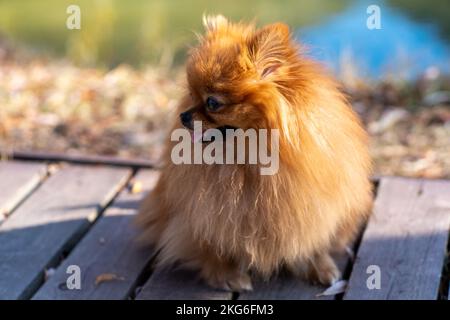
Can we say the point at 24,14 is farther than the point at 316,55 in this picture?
Yes

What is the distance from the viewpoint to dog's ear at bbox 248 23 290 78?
247 cm

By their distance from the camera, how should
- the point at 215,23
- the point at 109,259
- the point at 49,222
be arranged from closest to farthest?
the point at 215,23 < the point at 109,259 < the point at 49,222

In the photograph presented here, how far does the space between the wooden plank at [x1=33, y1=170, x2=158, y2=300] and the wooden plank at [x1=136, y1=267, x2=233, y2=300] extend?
0.25 feet

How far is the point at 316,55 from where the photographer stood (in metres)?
2.77

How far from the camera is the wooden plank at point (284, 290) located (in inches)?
113

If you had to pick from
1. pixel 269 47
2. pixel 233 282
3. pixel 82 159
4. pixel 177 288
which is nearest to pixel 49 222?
pixel 82 159

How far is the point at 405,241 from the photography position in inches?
125

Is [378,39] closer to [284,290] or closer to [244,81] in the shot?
[284,290]

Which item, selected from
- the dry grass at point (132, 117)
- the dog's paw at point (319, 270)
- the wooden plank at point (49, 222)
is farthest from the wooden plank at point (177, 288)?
the dry grass at point (132, 117)

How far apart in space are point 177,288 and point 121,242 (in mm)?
442

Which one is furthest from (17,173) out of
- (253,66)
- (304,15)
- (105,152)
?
(304,15)

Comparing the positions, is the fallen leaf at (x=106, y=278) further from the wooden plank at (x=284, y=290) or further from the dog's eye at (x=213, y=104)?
the dog's eye at (x=213, y=104)

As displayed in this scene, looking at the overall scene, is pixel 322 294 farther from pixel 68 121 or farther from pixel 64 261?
pixel 68 121
